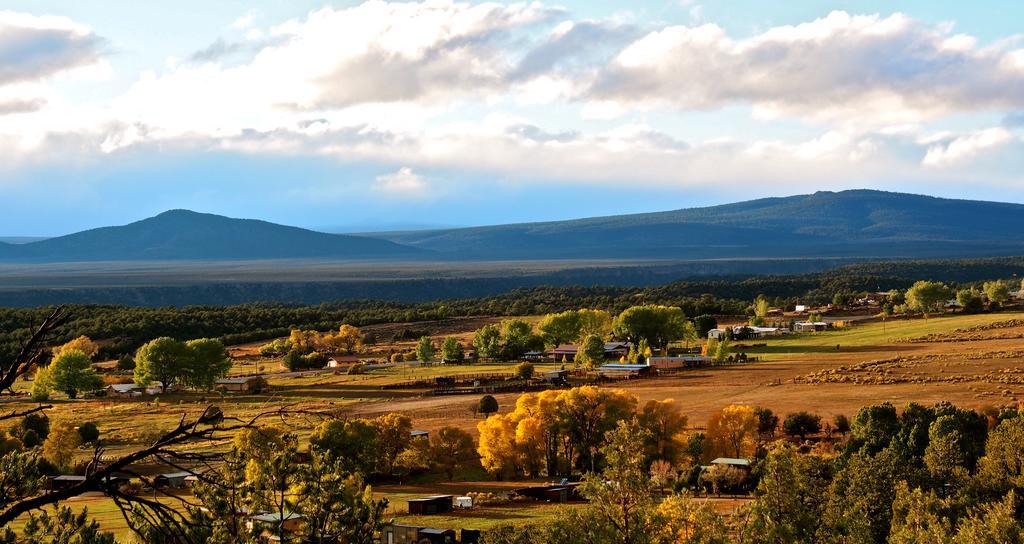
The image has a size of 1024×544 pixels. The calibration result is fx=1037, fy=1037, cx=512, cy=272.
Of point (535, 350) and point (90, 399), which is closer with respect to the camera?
point (90, 399)

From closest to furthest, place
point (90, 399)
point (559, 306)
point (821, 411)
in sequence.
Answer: point (821, 411), point (90, 399), point (559, 306)

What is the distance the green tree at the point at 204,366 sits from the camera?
83.6 m

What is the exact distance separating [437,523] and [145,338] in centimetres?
8768

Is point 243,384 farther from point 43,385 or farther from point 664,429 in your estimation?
point 664,429

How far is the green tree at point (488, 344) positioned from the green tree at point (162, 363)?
1207 inches

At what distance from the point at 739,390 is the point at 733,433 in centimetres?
2211

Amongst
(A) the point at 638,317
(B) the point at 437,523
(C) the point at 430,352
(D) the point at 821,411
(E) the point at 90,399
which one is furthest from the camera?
(A) the point at 638,317

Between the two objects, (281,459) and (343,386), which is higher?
(281,459)

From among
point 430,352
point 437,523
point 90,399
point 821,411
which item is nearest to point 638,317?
point 430,352

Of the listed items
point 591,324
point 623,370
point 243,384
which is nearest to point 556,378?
point 623,370

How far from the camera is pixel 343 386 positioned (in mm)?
82625

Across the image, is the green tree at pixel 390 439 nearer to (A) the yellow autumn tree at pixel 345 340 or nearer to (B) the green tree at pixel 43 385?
(B) the green tree at pixel 43 385

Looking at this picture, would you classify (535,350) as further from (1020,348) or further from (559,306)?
(559,306)

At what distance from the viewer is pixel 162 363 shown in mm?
83500
